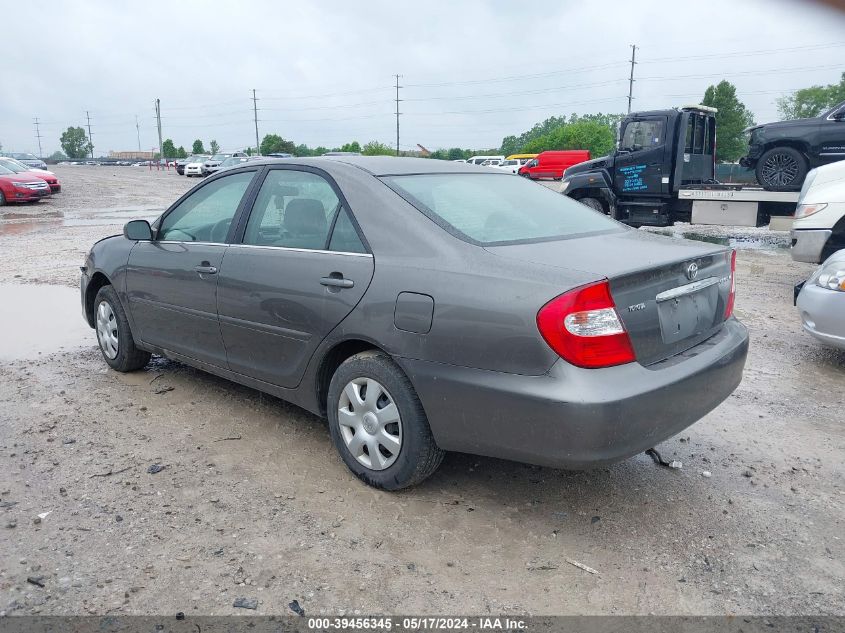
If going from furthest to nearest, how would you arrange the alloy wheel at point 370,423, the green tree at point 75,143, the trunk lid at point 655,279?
the green tree at point 75,143
the alloy wheel at point 370,423
the trunk lid at point 655,279

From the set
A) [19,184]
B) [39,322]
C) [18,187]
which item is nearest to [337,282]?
[39,322]

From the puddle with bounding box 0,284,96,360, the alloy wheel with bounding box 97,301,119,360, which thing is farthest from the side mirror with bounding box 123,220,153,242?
the puddle with bounding box 0,284,96,360

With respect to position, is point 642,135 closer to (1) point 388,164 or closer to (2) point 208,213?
(1) point 388,164

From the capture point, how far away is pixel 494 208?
151 inches

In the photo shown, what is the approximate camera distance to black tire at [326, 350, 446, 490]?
326 centimetres

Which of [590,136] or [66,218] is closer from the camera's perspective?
[66,218]

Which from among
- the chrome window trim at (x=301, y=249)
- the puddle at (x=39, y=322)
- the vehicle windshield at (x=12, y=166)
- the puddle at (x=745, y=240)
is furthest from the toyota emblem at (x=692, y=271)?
the vehicle windshield at (x=12, y=166)

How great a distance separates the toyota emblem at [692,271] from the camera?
10.9 feet

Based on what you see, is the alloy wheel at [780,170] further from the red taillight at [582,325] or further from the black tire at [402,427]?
the black tire at [402,427]

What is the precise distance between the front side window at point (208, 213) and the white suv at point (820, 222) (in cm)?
675

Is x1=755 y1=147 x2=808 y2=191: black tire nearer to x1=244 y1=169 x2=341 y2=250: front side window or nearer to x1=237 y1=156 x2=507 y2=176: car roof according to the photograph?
x1=237 y1=156 x2=507 y2=176: car roof

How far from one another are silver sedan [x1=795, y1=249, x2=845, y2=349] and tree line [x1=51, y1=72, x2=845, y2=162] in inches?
335

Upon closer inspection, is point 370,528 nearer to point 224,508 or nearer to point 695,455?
point 224,508

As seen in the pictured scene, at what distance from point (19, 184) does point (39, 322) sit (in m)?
18.1
